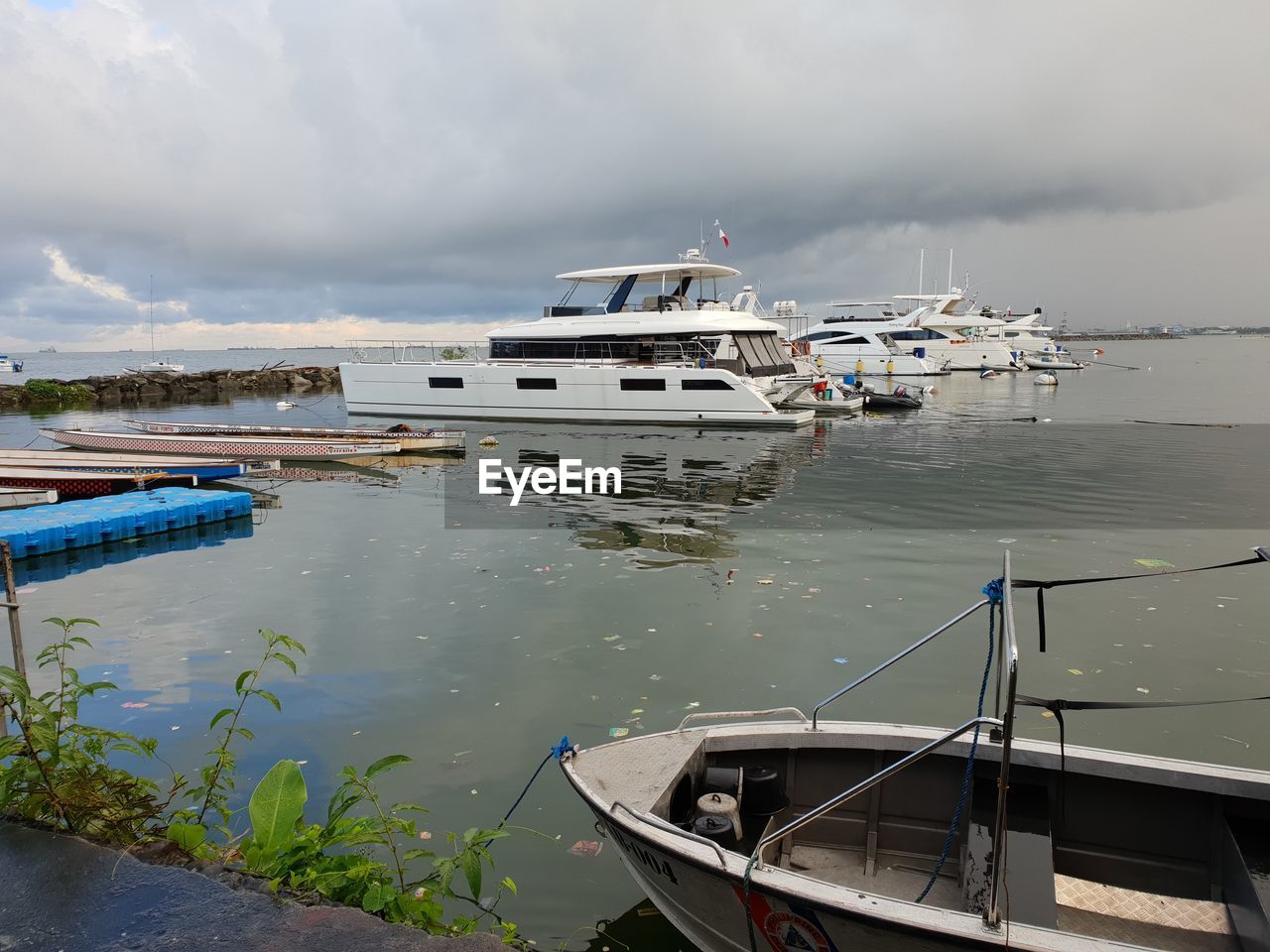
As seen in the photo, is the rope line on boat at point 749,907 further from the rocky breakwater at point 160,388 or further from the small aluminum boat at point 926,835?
the rocky breakwater at point 160,388

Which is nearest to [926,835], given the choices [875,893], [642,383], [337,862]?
[875,893]

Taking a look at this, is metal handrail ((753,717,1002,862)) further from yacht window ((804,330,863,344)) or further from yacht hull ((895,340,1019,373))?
yacht hull ((895,340,1019,373))

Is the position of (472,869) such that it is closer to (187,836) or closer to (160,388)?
(187,836)

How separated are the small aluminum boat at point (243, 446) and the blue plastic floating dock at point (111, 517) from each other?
6.00 metres

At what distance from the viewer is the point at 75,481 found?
16203 millimetres

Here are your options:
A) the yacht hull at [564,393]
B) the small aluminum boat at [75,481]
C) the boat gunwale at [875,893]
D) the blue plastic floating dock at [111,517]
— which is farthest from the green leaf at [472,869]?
the yacht hull at [564,393]

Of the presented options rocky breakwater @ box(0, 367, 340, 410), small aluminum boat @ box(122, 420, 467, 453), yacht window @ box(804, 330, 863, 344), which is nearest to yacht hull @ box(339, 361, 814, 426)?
small aluminum boat @ box(122, 420, 467, 453)

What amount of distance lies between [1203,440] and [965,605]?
2126cm

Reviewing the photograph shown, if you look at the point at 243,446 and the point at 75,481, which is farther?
the point at 243,446

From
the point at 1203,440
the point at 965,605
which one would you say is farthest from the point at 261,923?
the point at 1203,440

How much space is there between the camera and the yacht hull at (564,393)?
27.6 metres

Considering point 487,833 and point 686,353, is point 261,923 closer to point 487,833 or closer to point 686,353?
point 487,833

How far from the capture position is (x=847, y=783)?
4578mm

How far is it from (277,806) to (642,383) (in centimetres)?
2537
